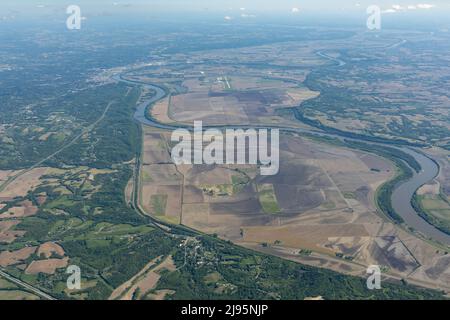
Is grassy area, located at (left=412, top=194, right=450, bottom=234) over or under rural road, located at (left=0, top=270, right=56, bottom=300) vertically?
over

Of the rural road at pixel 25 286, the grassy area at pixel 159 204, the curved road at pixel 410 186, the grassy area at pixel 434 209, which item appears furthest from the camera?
the grassy area at pixel 159 204

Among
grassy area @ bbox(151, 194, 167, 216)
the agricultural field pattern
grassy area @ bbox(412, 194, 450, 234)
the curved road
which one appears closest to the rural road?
the agricultural field pattern

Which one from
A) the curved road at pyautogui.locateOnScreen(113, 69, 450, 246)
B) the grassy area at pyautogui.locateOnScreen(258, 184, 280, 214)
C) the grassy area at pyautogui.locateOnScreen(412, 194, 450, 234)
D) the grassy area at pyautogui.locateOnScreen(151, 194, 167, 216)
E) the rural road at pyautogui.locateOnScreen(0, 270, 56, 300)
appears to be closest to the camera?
the rural road at pyautogui.locateOnScreen(0, 270, 56, 300)

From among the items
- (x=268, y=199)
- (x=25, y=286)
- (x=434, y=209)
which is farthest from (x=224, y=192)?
(x=434, y=209)

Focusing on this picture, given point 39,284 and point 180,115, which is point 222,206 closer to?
point 39,284

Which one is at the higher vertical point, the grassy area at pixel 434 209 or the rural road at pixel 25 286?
the grassy area at pixel 434 209

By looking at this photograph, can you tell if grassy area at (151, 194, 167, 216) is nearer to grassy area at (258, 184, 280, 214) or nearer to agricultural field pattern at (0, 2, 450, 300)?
agricultural field pattern at (0, 2, 450, 300)

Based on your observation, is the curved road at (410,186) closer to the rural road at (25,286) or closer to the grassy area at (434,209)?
the grassy area at (434,209)

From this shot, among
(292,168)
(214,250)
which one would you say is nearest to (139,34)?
(292,168)

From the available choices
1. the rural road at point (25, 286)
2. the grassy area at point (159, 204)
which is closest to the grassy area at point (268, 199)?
the grassy area at point (159, 204)

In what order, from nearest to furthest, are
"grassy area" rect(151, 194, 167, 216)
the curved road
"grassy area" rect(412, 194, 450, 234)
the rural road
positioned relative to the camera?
the rural road
the curved road
"grassy area" rect(412, 194, 450, 234)
"grassy area" rect(151, 194, 167, 216)

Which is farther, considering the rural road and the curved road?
the curved road
